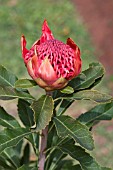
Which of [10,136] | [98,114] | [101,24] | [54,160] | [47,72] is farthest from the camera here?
[101,24]

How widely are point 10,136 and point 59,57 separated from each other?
48cm

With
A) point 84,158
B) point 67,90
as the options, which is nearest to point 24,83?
point 67,90

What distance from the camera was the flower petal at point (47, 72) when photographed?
1.92 meters

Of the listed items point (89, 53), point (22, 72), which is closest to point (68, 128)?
point (22, 72)

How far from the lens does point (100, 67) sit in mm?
2299

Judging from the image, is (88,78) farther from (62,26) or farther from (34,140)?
(62,26)

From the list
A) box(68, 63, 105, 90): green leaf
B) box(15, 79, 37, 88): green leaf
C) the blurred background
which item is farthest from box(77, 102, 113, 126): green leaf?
the blurred background

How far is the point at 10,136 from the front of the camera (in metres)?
2.19

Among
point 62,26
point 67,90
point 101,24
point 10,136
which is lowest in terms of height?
point 10,136

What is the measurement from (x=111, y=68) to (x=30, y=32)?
131 cm

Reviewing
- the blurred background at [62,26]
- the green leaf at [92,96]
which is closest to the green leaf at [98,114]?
the green leaf at [92,96]

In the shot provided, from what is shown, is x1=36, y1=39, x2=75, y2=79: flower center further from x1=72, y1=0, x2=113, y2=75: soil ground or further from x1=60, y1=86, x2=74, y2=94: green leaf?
x1=72, y1=0, x2=113, y2=75: soil ground

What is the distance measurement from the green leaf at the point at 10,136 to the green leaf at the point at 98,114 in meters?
0.37

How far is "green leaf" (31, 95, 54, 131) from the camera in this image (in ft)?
6.73
